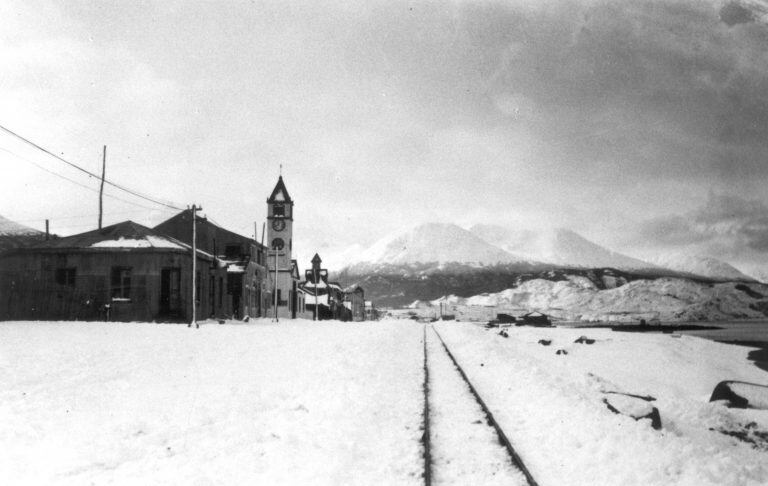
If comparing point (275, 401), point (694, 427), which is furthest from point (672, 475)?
point (275, 401)

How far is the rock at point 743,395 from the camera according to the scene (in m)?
11.6

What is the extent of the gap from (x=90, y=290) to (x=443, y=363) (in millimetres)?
23132

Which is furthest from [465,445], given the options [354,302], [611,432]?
[354,302]

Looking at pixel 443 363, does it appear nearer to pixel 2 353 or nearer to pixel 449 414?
pixel 449 414

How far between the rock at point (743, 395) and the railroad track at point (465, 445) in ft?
19.3

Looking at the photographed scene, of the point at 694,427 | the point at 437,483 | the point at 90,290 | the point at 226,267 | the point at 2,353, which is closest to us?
the point at 437,483

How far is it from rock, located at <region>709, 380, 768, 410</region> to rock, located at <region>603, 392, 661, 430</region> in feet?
14.1

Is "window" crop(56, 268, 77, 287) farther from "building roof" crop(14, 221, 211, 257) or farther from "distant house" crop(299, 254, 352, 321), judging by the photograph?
"distant house" crop(299, 254, 352, 321)

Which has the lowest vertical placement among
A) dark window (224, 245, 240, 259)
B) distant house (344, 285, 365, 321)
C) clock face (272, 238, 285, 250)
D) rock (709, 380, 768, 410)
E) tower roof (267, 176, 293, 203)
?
rock (709, 380, 768, 410)

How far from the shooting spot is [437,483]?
538 cm

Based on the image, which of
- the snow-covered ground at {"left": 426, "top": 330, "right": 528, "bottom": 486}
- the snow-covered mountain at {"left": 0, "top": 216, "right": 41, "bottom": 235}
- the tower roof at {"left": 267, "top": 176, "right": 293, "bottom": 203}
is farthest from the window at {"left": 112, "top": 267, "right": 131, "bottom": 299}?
the snow-covered mountain at {"left": 0, "top": 216, "right": 41, "bottom": 235}

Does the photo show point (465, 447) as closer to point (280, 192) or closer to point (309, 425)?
point (309, 425)

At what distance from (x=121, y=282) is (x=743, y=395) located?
3030 cm

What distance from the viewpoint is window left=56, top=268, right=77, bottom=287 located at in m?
31.3
